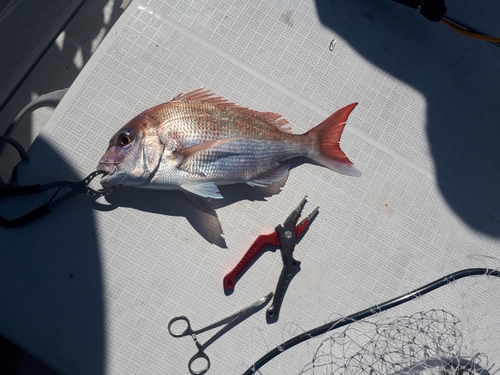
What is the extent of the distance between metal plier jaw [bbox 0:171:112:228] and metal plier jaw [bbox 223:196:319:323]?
2.35 ft

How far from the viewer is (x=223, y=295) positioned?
1.80 meters

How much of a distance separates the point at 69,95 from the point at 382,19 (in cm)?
161

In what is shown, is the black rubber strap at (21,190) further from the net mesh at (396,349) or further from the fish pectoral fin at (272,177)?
the net mesh at (396,349)

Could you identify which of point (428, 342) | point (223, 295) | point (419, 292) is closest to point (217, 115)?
point (223, 295)

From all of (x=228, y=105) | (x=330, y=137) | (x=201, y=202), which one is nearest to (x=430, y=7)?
(x=330, y=137)

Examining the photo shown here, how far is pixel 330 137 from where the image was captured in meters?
1.81

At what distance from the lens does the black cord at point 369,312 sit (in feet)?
5.79

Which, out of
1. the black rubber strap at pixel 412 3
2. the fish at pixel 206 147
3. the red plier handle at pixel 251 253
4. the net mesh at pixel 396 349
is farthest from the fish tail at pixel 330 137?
the net mesh at pixel 396 349

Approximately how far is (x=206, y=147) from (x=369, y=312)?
41.4 inches

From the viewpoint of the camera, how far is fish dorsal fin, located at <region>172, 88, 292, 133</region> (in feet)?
5.94

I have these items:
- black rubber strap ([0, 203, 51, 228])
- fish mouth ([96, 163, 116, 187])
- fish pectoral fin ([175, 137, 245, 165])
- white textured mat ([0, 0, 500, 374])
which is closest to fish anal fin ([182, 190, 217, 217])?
white textured mat ([0, 0, 500, 374])

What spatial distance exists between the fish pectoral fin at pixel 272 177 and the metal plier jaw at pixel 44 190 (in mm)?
666

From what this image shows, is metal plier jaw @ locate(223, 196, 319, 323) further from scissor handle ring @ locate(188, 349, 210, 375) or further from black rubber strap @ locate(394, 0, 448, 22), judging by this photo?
black rubber strap @ locate(394, 0, 448, 22)

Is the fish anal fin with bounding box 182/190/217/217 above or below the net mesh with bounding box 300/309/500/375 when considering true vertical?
above
